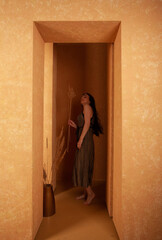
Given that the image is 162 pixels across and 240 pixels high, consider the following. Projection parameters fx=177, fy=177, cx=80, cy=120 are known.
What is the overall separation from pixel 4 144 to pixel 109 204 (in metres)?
1.48

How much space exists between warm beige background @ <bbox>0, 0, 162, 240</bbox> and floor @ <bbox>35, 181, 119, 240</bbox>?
0.27m

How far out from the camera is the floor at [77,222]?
1.86 meters

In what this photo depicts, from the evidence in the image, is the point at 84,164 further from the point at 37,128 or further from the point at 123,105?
the point at 123,105

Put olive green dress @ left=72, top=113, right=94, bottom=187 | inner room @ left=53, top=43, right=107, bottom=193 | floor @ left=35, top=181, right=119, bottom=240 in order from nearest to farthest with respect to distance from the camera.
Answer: floor @ left=35, top=181, right=119, bottom=240
olive green dress @ left=72, top=113, right=94, bottom=187
inner room @ left=53, top=43, right=107, bottom=193

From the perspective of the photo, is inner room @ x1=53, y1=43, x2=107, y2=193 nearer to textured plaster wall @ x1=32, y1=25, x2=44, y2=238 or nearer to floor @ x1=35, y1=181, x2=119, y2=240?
floor @ x1=35, y1=181, x2=119, y2=240

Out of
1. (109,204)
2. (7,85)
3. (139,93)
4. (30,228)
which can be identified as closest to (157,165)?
(139,93)

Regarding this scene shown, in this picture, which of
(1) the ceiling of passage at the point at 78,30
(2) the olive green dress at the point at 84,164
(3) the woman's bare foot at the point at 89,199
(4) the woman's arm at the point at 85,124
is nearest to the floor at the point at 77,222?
(3) the woman's bare foot at the point at 89,199

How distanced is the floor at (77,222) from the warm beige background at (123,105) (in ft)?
0.88

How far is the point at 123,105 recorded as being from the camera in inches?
67.5

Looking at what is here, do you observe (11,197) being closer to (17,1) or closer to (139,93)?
(139,93)

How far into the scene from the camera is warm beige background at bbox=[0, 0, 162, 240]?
67.2 inches

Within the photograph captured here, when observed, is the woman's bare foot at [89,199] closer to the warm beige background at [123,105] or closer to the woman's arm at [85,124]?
the woman's arm at [85,124]

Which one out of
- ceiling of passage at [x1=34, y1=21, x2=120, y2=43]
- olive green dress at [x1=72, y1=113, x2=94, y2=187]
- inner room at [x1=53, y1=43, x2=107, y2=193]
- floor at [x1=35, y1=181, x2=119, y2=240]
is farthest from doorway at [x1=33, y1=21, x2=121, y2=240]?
inner room at [x1=53, y1=43, x2=107, y2=193]

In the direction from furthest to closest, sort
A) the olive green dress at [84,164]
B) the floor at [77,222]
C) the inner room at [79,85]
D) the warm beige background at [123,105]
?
1. the inner room at [79,85]
2. the olive green dress at [84,164]
3. the floor at [77,222]
4. the warm beige background at [123,105]
